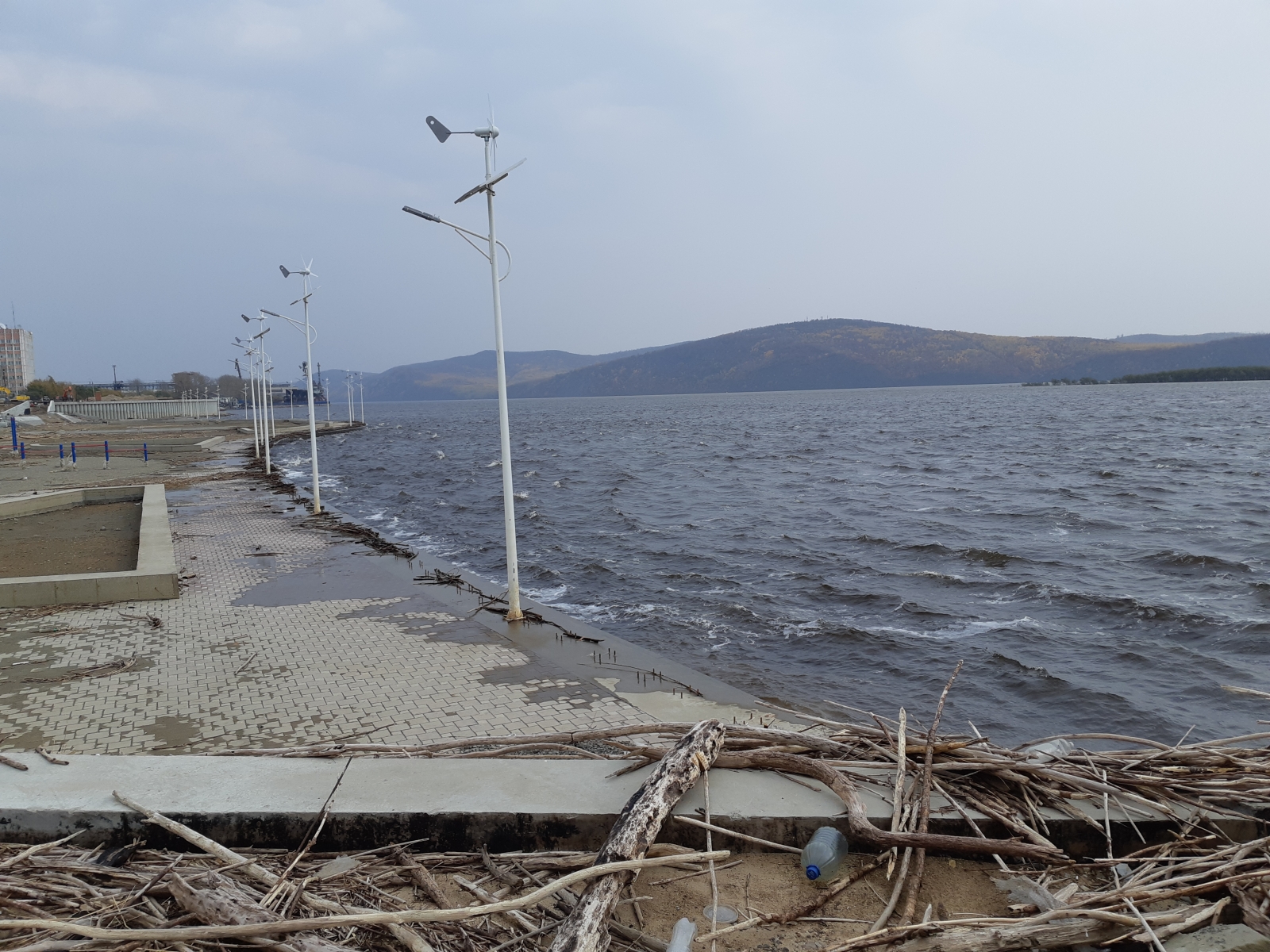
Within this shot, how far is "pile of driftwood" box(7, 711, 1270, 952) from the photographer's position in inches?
116

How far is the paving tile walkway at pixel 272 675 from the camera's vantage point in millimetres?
8016

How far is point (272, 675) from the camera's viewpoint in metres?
9.76

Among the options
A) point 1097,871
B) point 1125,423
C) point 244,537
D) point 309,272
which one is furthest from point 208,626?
point 1125,423

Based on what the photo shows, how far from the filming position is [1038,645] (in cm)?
1261

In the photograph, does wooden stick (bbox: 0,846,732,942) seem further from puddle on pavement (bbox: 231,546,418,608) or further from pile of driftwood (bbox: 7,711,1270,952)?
puddle on pavement (bbox: 231,546,418,608)

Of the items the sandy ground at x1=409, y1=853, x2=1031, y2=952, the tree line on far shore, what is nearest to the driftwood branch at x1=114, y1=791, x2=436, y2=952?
the sandy ground at x1=409, y1=853, x2=1031, y2=952

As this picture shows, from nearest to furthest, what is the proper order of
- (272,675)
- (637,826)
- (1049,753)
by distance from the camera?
(637,826) → (1049,753) → (272,675)

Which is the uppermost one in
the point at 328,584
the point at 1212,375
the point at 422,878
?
the point at 1212,375

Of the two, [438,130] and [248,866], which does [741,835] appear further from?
[438,130]

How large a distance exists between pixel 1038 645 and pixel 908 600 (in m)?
2.91

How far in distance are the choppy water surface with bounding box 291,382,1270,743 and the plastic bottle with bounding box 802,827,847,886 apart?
22.2 feet

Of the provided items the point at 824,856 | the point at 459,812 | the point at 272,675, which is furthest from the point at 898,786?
the point at 272,675

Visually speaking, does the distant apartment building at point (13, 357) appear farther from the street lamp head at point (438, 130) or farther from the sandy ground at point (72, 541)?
the street lamp head at point (438, 130)

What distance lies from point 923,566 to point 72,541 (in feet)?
61.3
